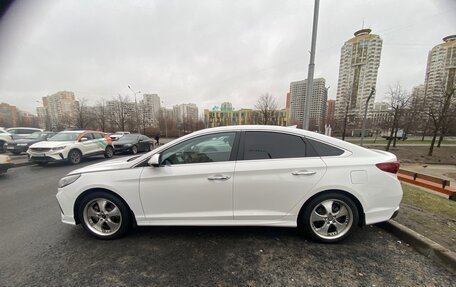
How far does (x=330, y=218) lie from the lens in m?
2.54

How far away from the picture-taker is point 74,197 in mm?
2627

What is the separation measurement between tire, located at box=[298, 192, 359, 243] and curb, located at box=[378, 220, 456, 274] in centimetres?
76

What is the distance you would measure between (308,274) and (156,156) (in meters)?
2.33

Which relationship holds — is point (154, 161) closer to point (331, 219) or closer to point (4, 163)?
point (331, 219)

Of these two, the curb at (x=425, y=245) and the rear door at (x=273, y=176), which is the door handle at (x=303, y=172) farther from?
the curb at (x=425, y=245)

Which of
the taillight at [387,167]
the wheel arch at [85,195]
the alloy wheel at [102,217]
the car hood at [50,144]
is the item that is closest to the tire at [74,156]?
the car hood at [50,144]

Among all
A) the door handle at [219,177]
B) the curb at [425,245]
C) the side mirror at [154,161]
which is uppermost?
the side mirror at [154,161]

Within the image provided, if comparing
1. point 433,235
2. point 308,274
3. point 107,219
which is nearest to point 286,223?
point 308,274

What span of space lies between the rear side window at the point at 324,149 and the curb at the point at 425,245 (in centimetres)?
149

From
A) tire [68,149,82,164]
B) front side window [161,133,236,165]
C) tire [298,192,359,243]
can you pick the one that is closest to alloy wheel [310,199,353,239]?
tire [298,192,359,243]

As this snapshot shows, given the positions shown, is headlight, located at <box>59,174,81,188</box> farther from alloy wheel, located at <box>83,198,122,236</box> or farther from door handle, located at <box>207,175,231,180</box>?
door handle, located at <box>207,175,231,180</box>

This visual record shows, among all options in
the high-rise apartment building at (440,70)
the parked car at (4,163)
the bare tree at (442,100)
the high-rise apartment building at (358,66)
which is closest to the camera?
the parked car at (4,163)

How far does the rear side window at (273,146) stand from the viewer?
99.3 inches

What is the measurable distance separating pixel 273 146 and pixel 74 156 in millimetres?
9882
